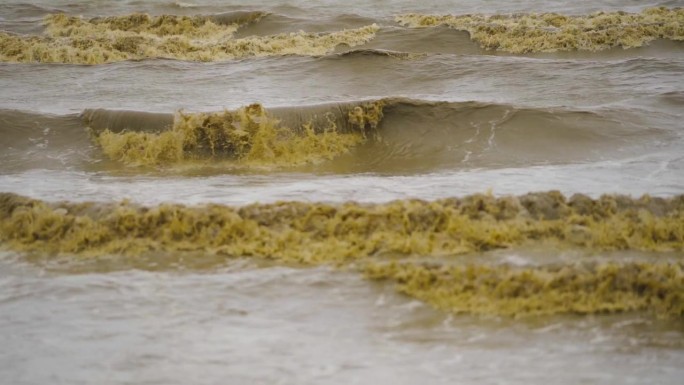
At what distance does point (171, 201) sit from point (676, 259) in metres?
4.31

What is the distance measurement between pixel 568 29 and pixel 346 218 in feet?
33.1

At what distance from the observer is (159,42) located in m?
16.6

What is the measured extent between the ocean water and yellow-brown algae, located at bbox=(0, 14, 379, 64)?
0.66 metres

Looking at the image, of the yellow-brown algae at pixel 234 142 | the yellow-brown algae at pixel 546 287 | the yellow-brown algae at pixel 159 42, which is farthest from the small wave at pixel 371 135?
the yellow-brown algae at pixel 159 42

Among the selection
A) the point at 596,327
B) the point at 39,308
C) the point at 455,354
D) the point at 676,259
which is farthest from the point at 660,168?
the point at 39,308

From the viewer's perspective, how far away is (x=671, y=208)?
738cm

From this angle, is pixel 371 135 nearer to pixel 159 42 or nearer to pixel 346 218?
pixel 346 218

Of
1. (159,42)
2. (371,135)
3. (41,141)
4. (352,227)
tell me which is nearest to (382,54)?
(371,135)

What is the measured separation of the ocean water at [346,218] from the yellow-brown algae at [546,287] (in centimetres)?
2

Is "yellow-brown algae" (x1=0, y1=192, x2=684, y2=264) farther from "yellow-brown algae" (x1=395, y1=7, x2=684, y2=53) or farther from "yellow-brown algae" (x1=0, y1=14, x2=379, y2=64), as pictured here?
"yellow-brown algae" (x1=395, y1=7, x2=684, y2=53)

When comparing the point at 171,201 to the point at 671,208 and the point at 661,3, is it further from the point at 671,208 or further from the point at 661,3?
the point at 661,3

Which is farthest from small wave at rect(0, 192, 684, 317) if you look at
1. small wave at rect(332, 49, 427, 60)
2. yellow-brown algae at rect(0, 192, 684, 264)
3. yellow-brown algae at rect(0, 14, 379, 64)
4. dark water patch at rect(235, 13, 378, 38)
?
dark water patch at rect(235, 13, 378, 38)

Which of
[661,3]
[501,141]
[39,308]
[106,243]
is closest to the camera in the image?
[39,308]

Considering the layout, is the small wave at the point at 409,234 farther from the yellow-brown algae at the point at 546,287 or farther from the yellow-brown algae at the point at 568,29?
the yellow-brown algae at the point at 568,29
